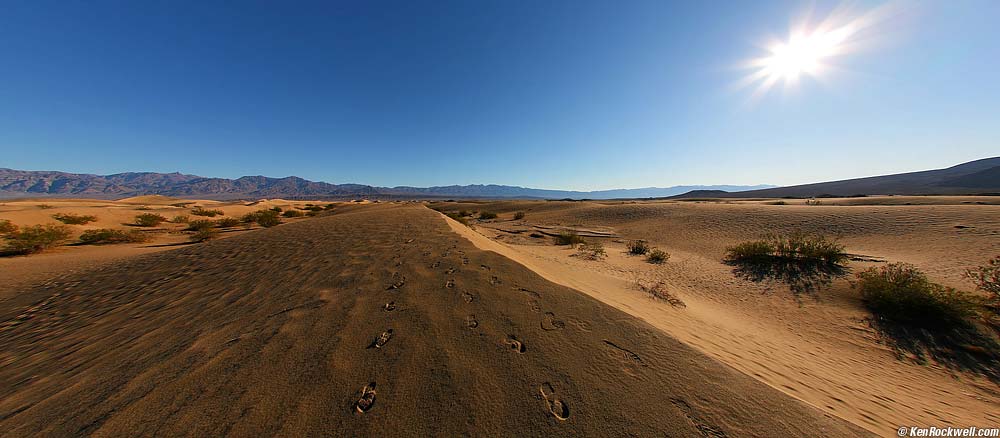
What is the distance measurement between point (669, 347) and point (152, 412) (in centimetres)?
413

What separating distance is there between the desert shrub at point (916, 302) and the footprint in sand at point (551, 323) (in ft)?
22.8

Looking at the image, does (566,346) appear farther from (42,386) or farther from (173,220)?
(173,220)

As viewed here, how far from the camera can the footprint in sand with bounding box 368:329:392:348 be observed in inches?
104

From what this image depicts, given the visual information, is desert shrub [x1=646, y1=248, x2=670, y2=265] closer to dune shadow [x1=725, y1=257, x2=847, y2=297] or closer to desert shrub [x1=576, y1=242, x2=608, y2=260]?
desert shrub [x1=576, y1=242, x2=608, y2=260]

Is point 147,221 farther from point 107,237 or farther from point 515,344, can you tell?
point 515,344

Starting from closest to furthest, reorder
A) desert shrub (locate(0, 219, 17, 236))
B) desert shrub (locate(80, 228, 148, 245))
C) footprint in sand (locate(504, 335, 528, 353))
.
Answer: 1. footprint in sand (locate(504, 335, 528, 353))
2. desert shrub (locate(0, 219, 17, 236))
3. desert shrub (locate(80, 228, 148, 245))

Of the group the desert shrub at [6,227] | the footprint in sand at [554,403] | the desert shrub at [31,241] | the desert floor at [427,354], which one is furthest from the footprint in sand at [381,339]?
the desert shrub at [6,227]

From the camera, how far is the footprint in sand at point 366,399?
1.95 m

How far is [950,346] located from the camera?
4.42 meters

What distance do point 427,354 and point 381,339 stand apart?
564 millimetres

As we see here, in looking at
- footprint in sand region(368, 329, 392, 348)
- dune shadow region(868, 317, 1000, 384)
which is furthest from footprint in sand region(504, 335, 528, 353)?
dune shadow region(868, 317, 1000, 384)

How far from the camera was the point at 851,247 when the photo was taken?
9.53 m

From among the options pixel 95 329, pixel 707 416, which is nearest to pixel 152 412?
pixel 95 329

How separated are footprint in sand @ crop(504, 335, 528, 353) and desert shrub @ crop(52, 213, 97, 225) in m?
21.9
